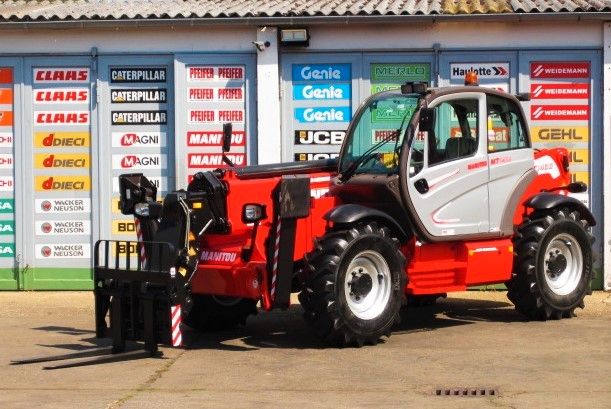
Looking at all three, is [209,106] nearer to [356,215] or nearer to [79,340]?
[79,340]

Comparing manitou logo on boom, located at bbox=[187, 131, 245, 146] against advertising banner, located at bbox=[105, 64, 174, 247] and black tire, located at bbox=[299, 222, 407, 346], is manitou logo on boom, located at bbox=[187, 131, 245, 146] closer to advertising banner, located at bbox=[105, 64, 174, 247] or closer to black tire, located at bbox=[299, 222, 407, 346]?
advertising banner, located at bbox=[105, 64, 174, 247]

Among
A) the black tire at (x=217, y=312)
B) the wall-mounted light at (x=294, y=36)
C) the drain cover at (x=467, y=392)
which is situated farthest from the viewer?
the wall-mounted light at (x=294, y=36)

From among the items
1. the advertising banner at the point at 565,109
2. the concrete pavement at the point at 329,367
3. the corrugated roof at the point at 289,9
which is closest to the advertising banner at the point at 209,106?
the corrugated roof at the point at 289,9

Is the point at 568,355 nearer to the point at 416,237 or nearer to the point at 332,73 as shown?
the point at 416,237

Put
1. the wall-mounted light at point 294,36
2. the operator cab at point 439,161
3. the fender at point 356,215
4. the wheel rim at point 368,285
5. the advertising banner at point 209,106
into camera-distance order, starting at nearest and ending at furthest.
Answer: the fender at point 356,215 → the wheel rim at point 368,285 → the operator cab at point 439,161 → the wall-mounted light at point 294,36 → the advertising banner at point 209,106

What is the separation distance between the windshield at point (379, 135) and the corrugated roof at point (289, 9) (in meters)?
3.65

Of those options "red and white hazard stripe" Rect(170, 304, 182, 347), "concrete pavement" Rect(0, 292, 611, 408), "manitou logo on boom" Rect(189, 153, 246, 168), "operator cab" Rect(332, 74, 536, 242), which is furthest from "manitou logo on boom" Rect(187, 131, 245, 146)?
"red and white hazard stripe" Rect(170, 304, 182, 347)

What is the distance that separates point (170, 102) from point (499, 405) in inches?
351

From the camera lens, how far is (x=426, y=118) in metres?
12.4

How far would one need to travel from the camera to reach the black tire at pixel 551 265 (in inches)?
528

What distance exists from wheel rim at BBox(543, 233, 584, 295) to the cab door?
97 cm

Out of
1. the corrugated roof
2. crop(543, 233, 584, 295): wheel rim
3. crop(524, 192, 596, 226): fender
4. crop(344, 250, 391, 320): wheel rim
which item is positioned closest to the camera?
crop(344, 250, 391, 320): wheel rim

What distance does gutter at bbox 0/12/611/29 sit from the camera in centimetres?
1641

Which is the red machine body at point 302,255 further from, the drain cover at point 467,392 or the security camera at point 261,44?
the security camera at point 261,44
